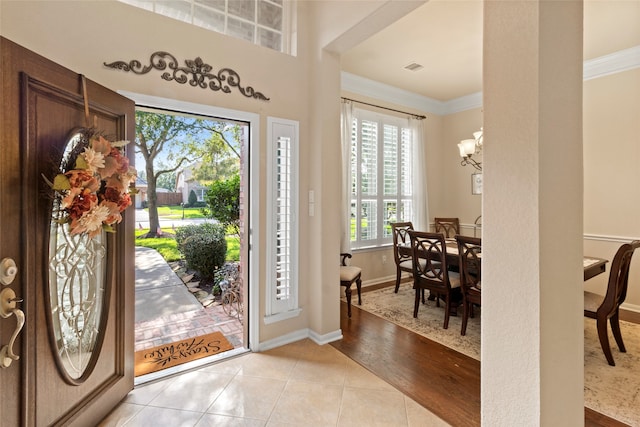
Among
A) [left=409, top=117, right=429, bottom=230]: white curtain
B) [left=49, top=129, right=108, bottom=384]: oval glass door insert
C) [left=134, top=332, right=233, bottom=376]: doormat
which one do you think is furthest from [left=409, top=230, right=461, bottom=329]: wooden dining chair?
[left=49, top=129, right=108, bottom=384]: oval glass door insert

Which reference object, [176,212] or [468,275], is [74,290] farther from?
[176,212]

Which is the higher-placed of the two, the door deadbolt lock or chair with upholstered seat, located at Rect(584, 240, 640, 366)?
the door deadbolt lock

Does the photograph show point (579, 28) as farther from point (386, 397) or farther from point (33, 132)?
point (33, 132)

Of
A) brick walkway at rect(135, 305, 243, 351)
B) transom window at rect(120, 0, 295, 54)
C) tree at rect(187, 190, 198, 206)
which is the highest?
transom window at rect(120, 0, 295, 54)

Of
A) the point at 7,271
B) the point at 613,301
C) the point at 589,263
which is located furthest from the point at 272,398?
the point at 589,263

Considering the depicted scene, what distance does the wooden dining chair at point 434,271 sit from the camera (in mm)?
3094

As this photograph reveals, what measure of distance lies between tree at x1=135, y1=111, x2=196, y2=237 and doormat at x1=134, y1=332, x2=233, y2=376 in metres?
2.61

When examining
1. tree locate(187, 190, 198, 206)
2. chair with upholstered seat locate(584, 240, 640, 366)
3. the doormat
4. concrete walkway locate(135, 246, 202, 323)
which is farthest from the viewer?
tree locate(187, 190, 198, 206)

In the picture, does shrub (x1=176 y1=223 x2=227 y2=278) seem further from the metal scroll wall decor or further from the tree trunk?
the metal scroll wall decor

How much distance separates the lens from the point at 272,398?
2.04 m

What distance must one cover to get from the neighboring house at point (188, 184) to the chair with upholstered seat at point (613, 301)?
492 cm

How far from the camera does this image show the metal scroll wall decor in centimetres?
208

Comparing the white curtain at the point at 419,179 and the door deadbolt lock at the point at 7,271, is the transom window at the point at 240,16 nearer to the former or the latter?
the door deadbolt lock at the point at 7,271

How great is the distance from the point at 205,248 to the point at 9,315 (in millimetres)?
3558
